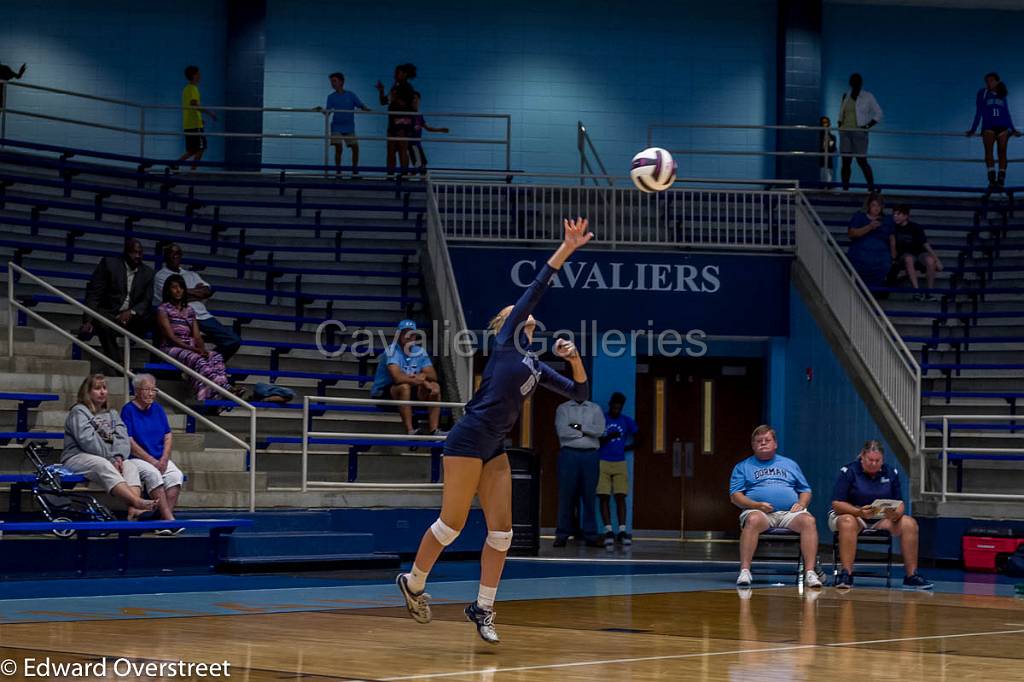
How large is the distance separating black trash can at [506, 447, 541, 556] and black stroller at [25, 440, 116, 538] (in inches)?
196

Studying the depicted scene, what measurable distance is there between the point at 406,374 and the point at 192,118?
8.61 m

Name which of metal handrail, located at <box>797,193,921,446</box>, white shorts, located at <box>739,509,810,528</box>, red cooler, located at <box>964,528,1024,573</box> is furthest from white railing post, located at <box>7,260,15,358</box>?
red cooler, located at <box>964,528,1024,573</box>

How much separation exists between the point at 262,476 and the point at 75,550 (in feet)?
10.1

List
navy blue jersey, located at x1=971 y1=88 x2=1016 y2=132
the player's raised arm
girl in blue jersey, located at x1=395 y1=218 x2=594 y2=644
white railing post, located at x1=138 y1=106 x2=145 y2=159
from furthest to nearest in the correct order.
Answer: navy blue jersey, located at x1=971 y1=88 x2=1016 y2=132 < white railing post, located at x1=138 y1=106 x2=145 y2=159 < girl in blue jersey, located at x1=395 y1=218 x2=594 y2=644 < the player's raised arm

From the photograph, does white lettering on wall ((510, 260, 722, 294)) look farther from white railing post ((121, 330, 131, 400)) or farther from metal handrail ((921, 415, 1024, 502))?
white railing post ((121, 330, 131, 400))

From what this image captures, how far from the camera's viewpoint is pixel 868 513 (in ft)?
46.5

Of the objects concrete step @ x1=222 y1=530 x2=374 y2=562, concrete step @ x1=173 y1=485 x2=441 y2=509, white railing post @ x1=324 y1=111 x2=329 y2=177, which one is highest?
white railing post @ x1=324 y1=111 x2=329 y2=177

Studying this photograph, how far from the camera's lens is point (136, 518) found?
1347 cm

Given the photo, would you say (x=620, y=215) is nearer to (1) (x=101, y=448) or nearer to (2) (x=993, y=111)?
(2) (x=993, y=111)

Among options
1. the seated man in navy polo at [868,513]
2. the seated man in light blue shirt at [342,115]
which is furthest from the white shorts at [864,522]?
the seated man in light blue shirt at [342,115]

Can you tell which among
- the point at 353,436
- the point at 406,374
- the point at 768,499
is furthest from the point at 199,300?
the point at 768,499

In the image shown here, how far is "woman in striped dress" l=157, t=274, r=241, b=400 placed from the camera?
16562 millimetres

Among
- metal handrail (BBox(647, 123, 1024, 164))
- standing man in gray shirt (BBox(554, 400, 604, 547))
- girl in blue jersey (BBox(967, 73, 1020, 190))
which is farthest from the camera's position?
girl in blue jersey (BBox(967, 73, 1020, 190))

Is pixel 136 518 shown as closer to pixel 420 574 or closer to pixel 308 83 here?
pixel 420 574
